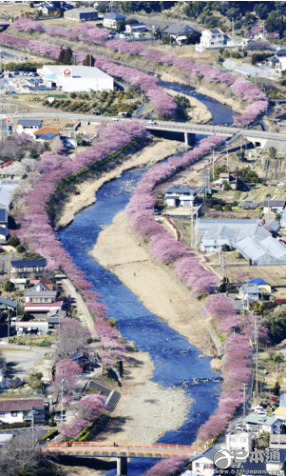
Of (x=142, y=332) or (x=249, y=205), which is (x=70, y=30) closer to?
(x=249, y=205)

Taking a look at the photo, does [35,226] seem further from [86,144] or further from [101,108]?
[101,108]

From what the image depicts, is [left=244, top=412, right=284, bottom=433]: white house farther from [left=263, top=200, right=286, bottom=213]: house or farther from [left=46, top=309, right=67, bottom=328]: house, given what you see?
[left=263, top=200, right=286, bottom=213]: house

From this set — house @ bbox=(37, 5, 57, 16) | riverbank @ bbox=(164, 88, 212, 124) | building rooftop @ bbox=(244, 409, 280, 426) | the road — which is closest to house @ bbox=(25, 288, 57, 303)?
building rooftop @ bbox=(244, 409, 280, 426)

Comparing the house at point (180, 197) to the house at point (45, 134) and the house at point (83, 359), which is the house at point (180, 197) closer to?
the house at point (45, 134)

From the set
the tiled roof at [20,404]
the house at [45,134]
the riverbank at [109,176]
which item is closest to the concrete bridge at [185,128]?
the riverbank at [109,176]

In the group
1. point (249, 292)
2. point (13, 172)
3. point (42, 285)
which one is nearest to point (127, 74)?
point (13, 172)
